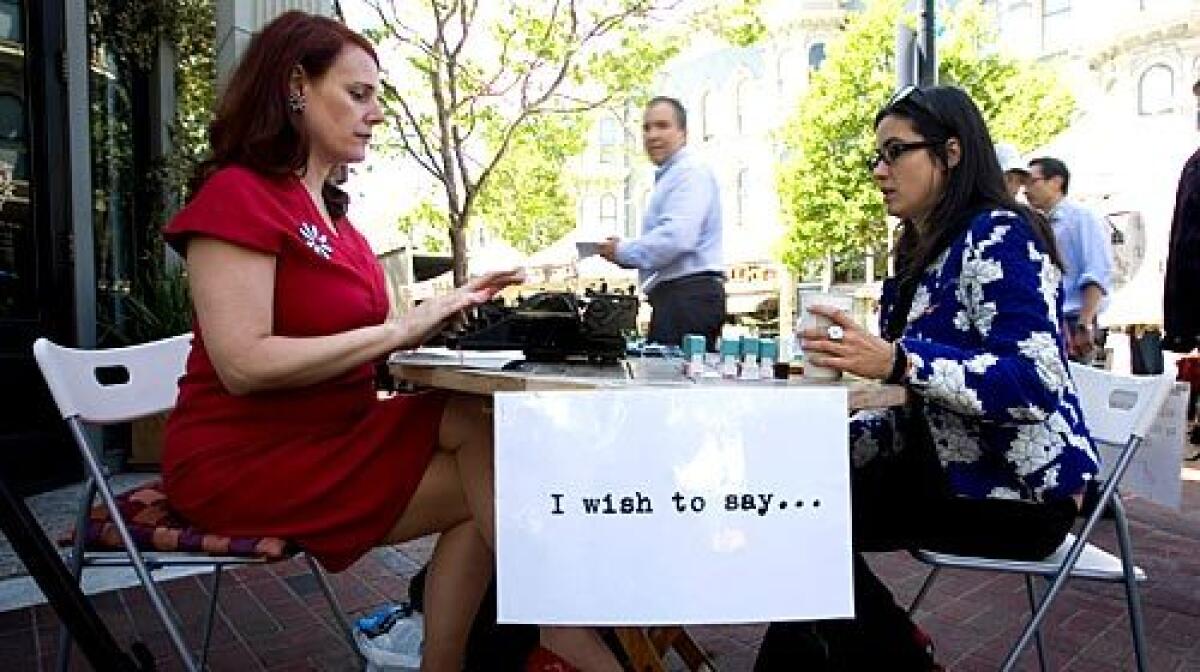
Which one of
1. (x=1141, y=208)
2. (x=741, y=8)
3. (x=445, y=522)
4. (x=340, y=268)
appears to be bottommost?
(x=445, y=522)

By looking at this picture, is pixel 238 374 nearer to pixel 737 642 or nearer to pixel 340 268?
pixel 340 268

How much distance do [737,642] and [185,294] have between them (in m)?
4.01

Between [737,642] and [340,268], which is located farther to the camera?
[737,642]

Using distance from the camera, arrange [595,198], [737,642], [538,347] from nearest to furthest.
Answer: [538,347] < [737,642] < [595,198]

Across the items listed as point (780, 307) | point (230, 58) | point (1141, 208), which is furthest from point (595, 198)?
point (230, 58)

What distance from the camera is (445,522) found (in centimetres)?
176

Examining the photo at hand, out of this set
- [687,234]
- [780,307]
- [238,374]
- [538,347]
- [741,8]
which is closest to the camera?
[238,374]

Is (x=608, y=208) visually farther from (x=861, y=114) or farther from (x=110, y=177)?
(x=110, y=177)

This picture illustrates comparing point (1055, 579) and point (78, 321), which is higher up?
point (78, 321)

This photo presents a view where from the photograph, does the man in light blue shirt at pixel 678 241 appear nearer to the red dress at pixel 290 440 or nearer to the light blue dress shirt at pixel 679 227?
the light blue dress shirt at pixel 679 227

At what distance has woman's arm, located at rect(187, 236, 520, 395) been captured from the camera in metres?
1.57

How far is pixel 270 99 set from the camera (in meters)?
1.77

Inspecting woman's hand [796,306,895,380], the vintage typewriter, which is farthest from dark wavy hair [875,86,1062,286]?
the vintage typewriter

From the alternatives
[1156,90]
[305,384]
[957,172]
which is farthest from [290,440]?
[1156,90]
